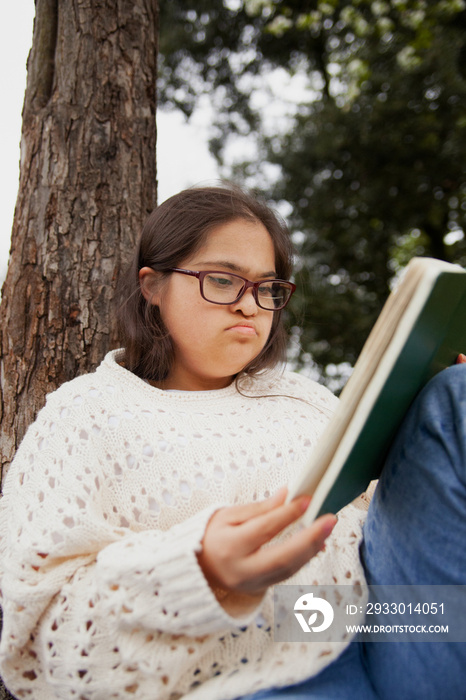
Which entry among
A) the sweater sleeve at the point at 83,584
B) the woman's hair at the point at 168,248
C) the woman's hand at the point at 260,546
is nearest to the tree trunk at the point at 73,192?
the woman's hair at the point at 168,248

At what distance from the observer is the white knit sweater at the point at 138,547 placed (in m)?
1.02

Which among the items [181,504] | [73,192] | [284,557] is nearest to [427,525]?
[284,557]

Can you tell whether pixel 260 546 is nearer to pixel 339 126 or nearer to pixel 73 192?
pixel 73 192

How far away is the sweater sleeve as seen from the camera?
98 centimetres

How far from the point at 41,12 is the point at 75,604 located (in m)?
2.18

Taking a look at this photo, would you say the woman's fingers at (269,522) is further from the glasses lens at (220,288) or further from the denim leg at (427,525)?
the glasses lens at (220,288)

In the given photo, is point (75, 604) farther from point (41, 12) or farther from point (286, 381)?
point (41, 12)

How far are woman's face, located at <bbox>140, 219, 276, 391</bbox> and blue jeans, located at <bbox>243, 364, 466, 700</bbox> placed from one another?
0.53 m

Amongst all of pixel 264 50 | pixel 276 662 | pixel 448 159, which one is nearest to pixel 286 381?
pixel 276 662

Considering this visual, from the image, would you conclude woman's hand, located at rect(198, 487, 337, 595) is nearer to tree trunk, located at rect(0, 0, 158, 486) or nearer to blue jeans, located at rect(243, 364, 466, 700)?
blue jeans, located at rect(243, 364, 466, 700)

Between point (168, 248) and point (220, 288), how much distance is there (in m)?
0.26

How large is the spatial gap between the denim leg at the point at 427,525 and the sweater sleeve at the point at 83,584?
400mm

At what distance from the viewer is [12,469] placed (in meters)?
1.41

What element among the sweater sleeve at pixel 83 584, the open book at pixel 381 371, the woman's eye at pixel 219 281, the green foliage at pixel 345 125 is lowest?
the sweater sleeve at pixel 83 584
